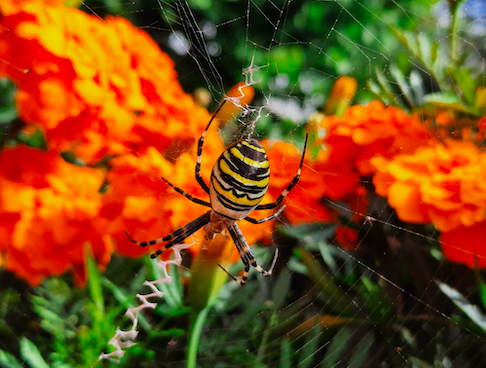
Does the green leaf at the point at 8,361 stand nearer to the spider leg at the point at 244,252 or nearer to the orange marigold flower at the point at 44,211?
the orange marigold flower at the point at 44,211

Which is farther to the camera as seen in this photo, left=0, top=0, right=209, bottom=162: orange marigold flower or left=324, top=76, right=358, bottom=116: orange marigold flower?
left=324, top=76, right=358, bottom=116: orange marigold flower

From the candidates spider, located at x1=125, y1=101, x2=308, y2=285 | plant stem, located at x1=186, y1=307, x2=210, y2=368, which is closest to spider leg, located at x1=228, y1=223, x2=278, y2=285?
spider, located at x1=125, y1=101, x2=308, y2=285

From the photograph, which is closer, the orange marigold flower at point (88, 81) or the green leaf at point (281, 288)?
the orange marigold flower at point (88, 81)

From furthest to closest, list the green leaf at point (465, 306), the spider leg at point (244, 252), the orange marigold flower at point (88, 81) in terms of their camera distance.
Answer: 1. the spider leg at point (244, 252)
2. the green leaf at point (465, 306)
3. the orange marigold flower at point (88, 81)

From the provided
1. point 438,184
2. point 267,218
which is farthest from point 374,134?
point 267,218

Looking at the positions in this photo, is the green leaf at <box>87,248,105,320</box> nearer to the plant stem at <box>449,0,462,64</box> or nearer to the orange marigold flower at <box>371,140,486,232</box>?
the orange marigold flower at <box>371,140,486,232</box>

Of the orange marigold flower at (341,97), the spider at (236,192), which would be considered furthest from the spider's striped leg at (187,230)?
the orange marigold flower at (341,97)

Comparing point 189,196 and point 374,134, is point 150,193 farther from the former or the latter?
point 374,134
